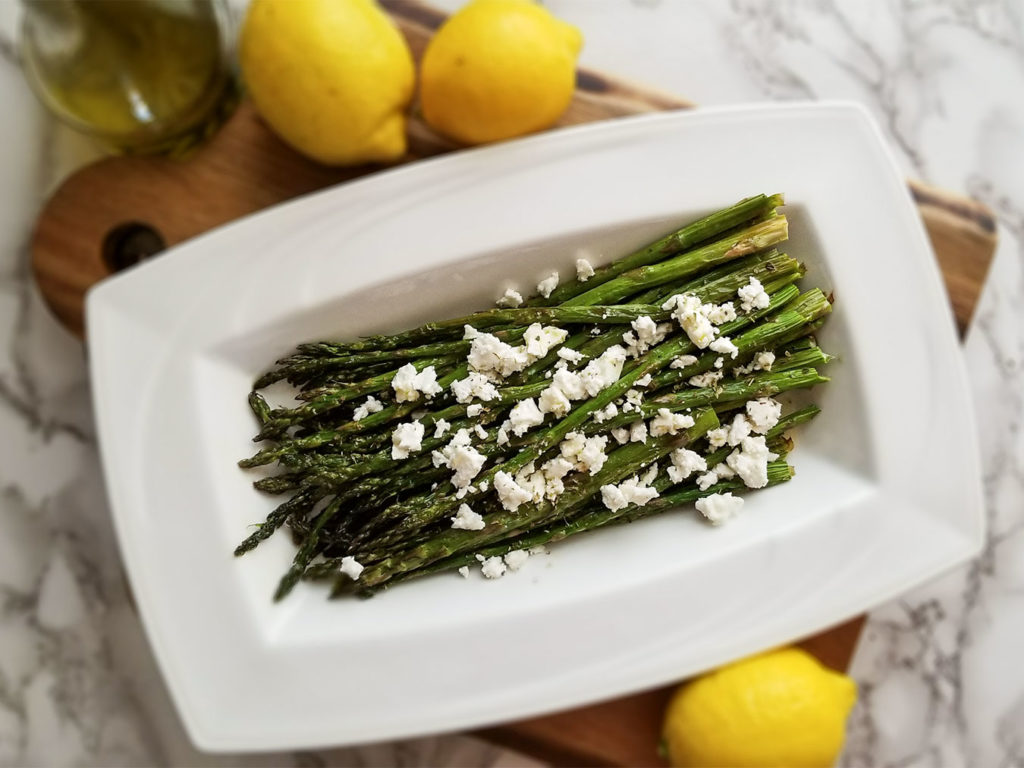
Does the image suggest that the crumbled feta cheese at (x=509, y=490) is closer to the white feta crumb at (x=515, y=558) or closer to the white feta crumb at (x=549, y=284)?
the white feta crumb at (x=515, y=558)

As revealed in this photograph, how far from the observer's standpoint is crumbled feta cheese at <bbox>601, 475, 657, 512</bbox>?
3.63 feet

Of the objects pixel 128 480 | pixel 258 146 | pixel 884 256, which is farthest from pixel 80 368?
pixel 884 256

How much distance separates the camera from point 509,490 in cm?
109

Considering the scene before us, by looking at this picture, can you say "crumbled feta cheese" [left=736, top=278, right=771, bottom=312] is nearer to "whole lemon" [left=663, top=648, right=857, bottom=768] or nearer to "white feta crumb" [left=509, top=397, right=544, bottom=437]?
"white feta crumb" [left=509, top=397, right=544, bottom=437]

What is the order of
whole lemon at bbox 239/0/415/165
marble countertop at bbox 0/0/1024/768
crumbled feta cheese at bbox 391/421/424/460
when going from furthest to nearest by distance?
marble countertop at bbox 0/0/1024/768, crumbled feta cheese at bbox 391/421/424/460, whole lemon at bbox 239/0/415/165

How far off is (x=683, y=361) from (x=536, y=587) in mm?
402

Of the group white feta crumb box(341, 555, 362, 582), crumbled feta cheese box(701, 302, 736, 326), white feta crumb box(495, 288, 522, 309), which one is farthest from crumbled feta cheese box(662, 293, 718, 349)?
white feta crumb box(341, 555, 362, 582)

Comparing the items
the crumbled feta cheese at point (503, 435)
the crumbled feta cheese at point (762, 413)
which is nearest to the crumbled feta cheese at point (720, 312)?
the crumbled feta cheese at point (762, 413)

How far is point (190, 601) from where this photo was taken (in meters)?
1.03

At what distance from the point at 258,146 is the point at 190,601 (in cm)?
69

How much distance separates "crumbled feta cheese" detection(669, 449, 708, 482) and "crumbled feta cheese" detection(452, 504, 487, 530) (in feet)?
0.98

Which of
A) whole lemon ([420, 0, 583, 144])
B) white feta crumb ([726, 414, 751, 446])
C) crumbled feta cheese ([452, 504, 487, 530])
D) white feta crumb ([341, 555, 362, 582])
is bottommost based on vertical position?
white feta crumb ([341, 555, 362, 582])

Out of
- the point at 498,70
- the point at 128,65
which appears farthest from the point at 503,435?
the point at 128,65

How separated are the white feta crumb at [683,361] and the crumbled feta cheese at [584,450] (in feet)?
0.51
